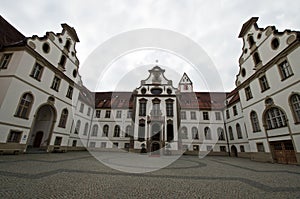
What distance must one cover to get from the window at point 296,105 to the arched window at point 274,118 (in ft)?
3.67

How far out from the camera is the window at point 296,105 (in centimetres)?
1163

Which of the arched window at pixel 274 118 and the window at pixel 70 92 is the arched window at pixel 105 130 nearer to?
the window at pixel 70 92

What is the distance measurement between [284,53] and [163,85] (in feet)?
56.7

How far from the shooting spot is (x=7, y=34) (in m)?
14.8

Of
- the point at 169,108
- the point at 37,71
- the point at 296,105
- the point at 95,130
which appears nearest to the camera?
the point at 296,105

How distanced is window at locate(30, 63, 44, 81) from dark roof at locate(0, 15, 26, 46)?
8.49 ft

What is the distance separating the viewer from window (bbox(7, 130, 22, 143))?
11645 mm

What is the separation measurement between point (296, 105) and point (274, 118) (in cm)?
256

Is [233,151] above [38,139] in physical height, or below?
below

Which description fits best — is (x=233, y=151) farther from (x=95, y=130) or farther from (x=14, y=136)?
(x=14, y=136)

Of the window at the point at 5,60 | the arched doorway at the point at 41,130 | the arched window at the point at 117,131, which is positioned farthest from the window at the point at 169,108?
the window at the point at 5,60

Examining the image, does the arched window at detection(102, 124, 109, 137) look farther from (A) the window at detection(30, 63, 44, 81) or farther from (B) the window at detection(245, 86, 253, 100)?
(B) the window at detection(245, 86, 253, 100)

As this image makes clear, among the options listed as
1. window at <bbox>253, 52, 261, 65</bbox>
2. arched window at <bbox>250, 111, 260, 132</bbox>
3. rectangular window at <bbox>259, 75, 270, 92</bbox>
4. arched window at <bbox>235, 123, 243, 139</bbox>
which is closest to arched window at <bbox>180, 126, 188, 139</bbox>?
arched window at <bbox>235, 123, 243, 139</bbox>

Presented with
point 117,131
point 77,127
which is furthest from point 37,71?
point 117,131
